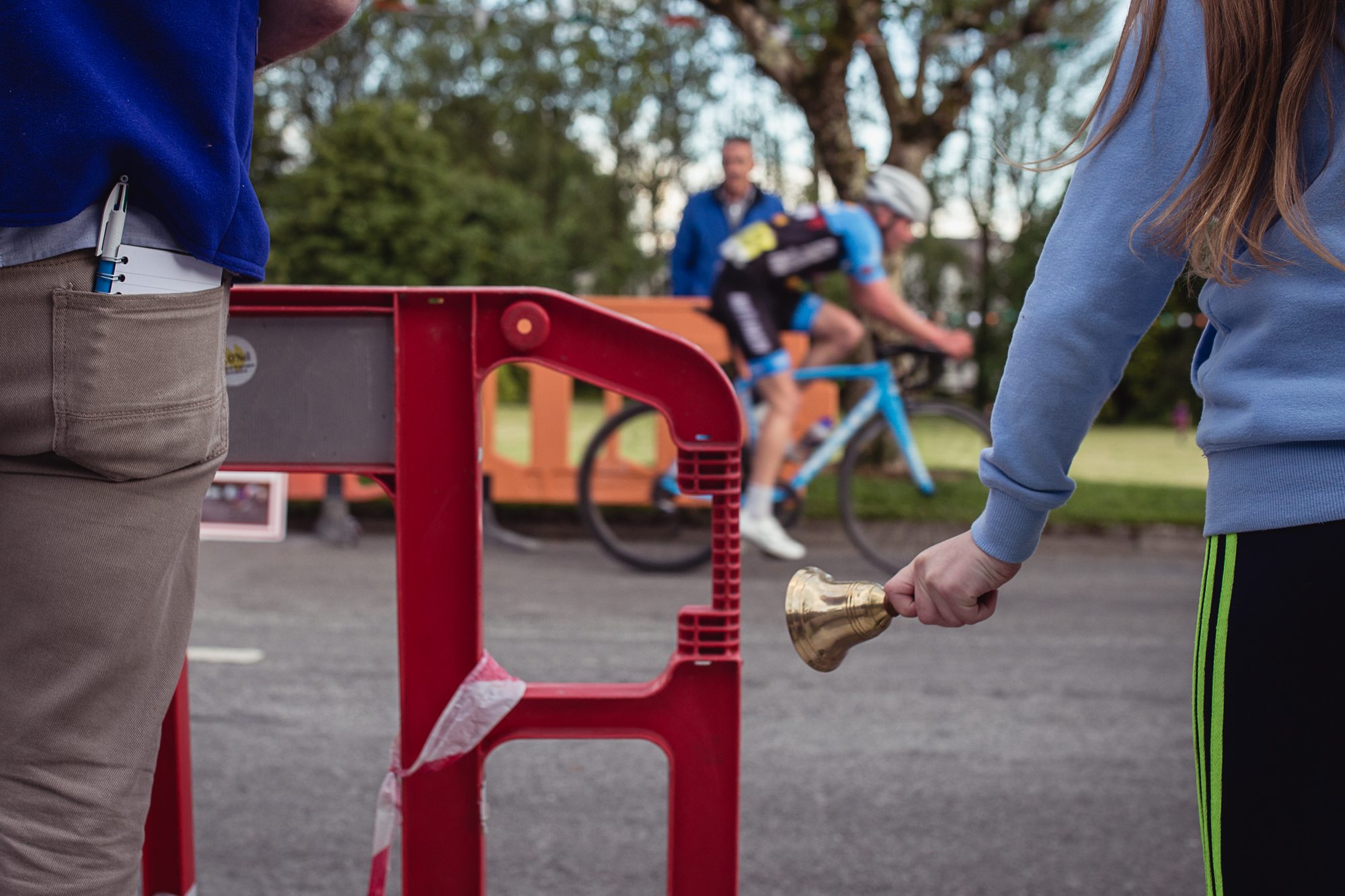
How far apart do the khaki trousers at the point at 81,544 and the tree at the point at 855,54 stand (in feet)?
25.9

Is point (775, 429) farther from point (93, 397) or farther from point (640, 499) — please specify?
point (93, 397)

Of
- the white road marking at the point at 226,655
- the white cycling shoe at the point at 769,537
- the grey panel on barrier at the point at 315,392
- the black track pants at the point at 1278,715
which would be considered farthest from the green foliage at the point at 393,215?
the black track pants at the point at 1278,715

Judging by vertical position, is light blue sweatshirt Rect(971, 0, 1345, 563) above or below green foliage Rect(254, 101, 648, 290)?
below

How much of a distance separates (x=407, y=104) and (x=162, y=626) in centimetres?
1867

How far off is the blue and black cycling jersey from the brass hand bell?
4.30 m

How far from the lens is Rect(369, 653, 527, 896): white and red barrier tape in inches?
63.2

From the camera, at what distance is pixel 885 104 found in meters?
9.01

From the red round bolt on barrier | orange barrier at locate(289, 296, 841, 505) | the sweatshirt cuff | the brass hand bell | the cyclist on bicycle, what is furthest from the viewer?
orange barrier at locate(289, 296, 841, 505)

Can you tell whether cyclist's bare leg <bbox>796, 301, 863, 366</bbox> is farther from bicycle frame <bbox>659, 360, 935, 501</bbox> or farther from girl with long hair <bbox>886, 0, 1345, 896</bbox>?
girl with long hair <bbox>886, 0, 1345, 896</bbox>

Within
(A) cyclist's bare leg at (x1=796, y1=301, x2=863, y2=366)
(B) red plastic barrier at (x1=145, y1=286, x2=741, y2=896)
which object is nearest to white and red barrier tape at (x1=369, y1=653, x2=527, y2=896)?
(B) red plastic barrier at (x1=145, y1=286, x2=741, y2=896)

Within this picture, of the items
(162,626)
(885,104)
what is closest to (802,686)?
(162,626)

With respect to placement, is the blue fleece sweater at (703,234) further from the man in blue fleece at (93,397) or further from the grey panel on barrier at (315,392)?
the man in blue fleece at (93,397)

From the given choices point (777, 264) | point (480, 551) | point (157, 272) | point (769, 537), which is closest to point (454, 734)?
point (480, 551)

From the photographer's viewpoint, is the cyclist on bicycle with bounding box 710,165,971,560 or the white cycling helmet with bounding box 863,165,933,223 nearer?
the cyclist on bicycle with bounding box 710,165,971,560
